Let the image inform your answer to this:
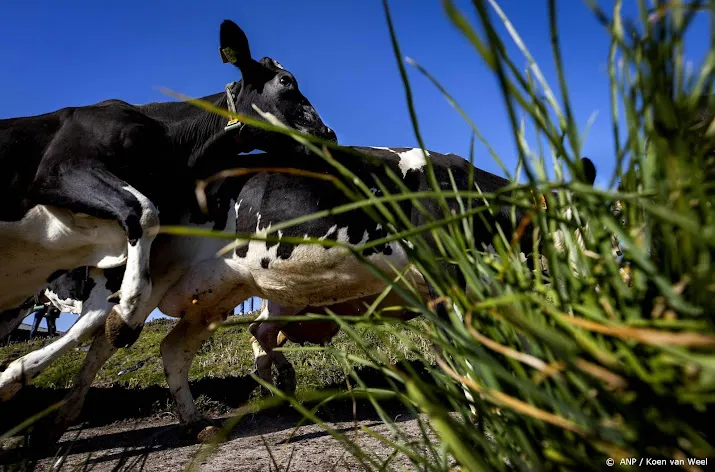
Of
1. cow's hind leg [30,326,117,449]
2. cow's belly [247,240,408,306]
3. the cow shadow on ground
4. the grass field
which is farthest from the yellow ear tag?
the cow shadow on ground

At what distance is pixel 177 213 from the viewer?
5.11m

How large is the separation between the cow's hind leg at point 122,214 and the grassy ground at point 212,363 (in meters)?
2.62

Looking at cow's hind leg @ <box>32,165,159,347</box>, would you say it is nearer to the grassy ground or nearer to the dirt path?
the dirt path

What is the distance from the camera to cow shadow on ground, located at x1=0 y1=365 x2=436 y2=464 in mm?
5059

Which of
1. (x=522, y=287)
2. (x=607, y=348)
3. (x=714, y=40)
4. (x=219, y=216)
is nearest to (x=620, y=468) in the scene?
(x=607, y=348)

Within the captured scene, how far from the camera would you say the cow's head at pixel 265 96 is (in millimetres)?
5094

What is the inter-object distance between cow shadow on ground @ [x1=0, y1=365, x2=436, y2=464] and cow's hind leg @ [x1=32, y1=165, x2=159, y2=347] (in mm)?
1164

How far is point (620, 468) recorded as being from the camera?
490 millimetres

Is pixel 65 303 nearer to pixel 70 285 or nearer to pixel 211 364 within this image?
pixel 70 285

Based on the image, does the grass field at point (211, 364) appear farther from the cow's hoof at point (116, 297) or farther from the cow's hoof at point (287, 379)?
the cow's hoof at point (116, 297)

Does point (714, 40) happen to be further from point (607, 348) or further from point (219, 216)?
point (219, 216)

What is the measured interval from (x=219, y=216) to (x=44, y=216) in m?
1.42

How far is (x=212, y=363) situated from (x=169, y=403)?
276 centimetres

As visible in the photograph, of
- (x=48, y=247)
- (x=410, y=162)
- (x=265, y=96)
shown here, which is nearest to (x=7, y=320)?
(x=48, y=247)
